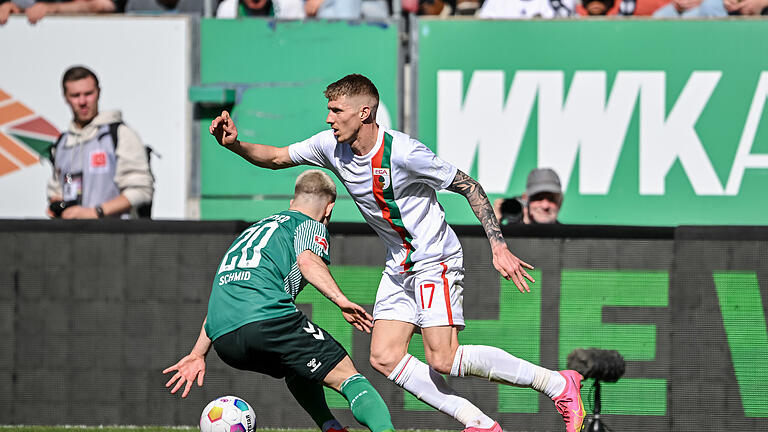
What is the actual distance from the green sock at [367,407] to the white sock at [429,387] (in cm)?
52

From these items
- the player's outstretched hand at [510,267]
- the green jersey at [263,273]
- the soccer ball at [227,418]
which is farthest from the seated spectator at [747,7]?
the soccer ball at [227,418]

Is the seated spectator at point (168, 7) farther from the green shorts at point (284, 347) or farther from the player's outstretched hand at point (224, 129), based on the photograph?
the green shorts at point (284, 347)

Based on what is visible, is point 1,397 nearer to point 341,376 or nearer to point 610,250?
point 341,376

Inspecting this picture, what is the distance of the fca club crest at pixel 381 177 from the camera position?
21.3ft

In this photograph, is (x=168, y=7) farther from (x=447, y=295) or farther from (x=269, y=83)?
(x=447, y=295)

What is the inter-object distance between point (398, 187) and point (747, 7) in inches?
208

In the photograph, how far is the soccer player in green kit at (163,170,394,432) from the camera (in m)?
6.08

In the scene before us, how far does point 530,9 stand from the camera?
10562 mm

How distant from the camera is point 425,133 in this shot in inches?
407

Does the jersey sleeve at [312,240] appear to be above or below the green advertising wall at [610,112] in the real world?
below

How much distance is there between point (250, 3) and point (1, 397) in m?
4.39

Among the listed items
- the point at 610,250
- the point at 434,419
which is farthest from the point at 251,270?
the point at 610,250

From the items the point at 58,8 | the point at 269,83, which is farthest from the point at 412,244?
the point at 58,8

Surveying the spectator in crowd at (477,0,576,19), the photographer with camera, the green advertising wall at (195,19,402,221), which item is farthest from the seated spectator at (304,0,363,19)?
the photographer with camera
